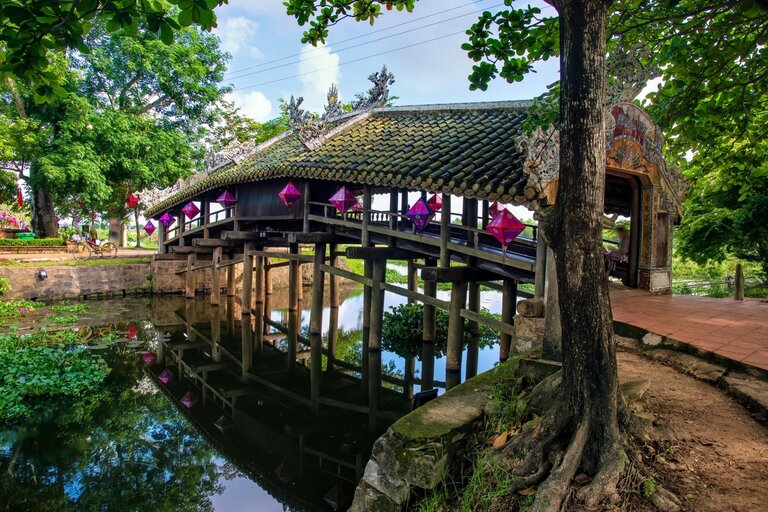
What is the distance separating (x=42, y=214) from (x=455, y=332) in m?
20.8

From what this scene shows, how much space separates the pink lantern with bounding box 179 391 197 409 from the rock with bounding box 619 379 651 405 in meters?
7.17

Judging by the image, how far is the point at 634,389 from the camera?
3.65 m

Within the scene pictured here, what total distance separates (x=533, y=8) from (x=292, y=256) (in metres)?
9.22

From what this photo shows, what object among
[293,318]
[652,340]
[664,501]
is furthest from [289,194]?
[664,501]

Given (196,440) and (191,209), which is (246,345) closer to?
(196,440)

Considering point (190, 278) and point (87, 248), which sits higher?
point (87, 248)

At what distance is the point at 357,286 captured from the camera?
2467cm

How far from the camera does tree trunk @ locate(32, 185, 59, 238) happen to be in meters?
20.3

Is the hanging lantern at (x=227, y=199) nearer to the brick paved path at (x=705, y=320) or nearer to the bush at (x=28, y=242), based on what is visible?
the bush at (x=28, y=242)

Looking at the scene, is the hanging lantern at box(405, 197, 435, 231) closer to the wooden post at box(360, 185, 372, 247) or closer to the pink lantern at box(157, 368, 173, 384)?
the wooden post at box(360, 185, 372, 247)

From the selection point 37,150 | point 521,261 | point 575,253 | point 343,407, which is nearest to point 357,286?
point 37,150

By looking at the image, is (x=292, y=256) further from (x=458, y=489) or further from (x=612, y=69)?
(x=458, y=489)

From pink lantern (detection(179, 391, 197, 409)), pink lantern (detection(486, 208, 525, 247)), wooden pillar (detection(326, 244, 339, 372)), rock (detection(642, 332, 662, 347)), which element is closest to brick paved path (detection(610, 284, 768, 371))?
rock (detection(642, 332, 662, 347))

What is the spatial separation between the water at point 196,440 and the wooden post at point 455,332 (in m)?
0.91
